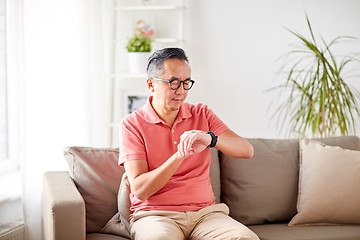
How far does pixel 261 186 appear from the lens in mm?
2572

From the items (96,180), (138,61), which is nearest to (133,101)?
(138,61)

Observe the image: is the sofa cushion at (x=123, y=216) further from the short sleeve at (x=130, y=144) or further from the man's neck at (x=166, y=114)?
the man's neck at (x=166, y=114)

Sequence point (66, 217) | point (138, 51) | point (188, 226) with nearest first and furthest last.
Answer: point (66, 217)
point (188, 226)
point (138, 51)

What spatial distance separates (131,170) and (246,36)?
2.01 meters

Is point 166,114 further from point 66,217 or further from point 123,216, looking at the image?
point 66,217

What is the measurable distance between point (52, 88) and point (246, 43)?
1.60 meters

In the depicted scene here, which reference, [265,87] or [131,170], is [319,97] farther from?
[131,170]

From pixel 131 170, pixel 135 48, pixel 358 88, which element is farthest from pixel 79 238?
pixel 358 88

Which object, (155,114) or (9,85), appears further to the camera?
(9,85)

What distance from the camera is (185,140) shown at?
77.7 inches

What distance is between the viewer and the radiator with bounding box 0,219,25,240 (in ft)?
8.46

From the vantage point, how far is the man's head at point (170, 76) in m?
2.14

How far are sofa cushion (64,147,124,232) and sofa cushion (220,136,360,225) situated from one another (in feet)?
1.88

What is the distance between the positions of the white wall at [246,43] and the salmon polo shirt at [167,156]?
157cm
